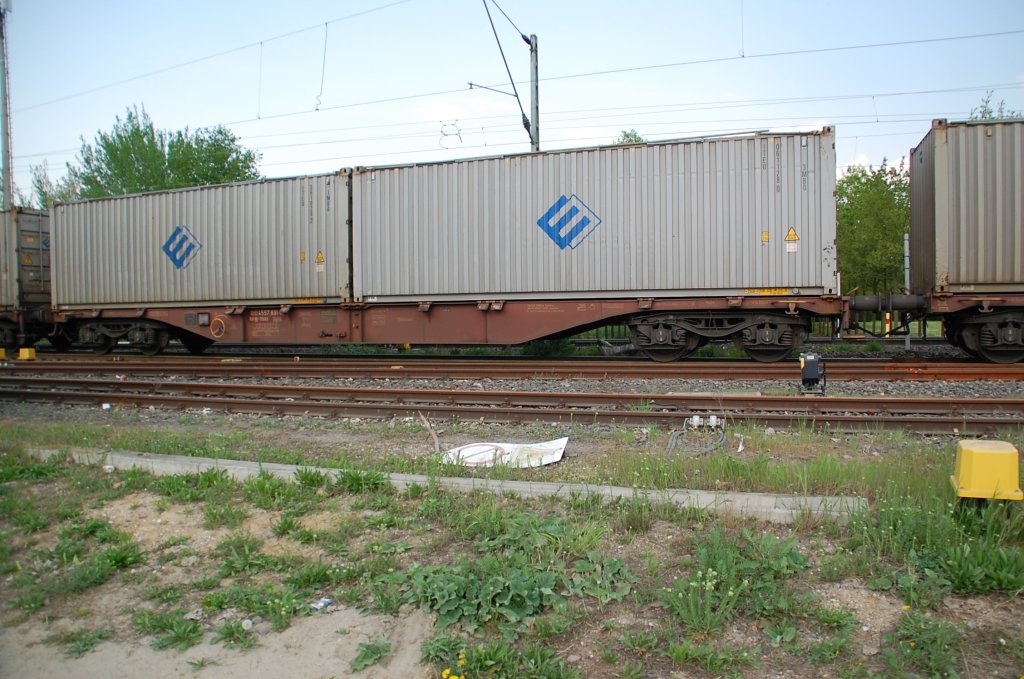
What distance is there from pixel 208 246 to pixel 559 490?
13.0 meters

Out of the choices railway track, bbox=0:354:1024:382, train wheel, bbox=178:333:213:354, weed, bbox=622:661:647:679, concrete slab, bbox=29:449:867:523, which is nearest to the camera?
weed, bbox=622:661:647:679

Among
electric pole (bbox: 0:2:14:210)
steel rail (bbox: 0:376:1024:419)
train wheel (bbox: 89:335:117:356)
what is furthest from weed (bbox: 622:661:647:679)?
electric pole (bbox: 0:2:14:210)

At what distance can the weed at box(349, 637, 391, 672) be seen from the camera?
2840mm

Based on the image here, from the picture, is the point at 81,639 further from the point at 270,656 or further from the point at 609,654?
the point at 609,654

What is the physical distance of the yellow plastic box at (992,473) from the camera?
328 centimetres

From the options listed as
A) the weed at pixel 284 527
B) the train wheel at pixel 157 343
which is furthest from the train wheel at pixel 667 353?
the train wheel at pixel 157 343

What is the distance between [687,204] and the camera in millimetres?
11180

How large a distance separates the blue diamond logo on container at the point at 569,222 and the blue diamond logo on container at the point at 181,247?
8.51m

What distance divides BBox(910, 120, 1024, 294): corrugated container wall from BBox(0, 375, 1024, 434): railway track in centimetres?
427

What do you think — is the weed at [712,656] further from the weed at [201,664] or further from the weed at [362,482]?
the weed at [362,482]

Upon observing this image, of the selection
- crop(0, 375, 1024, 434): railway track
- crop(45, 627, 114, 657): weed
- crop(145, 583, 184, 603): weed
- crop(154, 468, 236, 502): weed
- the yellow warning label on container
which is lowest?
crop(45, 627, 114, 657): weed

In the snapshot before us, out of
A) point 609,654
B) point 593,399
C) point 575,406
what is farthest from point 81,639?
point 593,399

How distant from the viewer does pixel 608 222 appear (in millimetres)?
11547

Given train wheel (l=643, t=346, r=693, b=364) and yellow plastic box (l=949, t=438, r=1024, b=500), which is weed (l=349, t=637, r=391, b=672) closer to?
yellow plastic box (l=949, t=438, r=1024, b=500)
